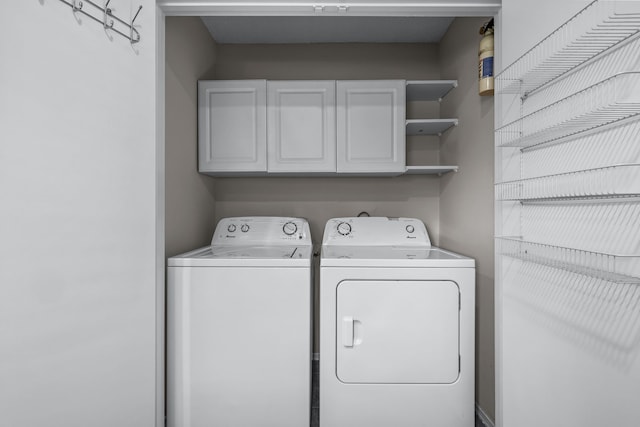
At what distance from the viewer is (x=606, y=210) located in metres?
1.02

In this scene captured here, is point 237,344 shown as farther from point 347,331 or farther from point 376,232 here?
point 376,232

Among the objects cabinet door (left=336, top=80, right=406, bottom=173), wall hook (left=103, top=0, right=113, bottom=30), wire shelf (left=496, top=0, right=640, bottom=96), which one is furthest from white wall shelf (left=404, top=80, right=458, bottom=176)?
wall hook (left=103, top=0, right=113, bottom=30)

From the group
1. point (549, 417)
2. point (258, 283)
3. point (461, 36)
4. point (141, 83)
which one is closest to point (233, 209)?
point (258, 283)

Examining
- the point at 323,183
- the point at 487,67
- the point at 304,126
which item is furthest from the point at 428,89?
the point at 323,183

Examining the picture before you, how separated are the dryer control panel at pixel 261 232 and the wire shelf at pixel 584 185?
1371 millimetres

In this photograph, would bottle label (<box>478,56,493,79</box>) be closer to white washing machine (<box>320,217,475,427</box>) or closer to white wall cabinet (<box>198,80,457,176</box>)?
white wall cabinet (<box>198,80,457,176</box>)

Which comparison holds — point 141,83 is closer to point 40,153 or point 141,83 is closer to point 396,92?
point 40,153

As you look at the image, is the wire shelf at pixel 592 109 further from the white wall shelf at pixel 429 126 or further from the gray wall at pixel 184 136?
the gray wall at pixel 184 136

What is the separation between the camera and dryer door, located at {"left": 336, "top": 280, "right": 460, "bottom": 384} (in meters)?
1.73

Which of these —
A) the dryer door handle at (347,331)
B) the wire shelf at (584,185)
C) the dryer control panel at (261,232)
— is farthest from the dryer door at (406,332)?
the dryer control panel at (261,232)

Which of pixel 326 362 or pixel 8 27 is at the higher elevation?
pixel 8 27

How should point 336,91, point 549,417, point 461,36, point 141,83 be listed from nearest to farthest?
point 549,417, point 141,83, point 461,36, point 336,91

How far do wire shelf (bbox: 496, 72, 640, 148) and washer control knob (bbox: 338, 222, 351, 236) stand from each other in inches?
50.8

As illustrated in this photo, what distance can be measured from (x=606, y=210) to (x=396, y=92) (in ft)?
5.17
